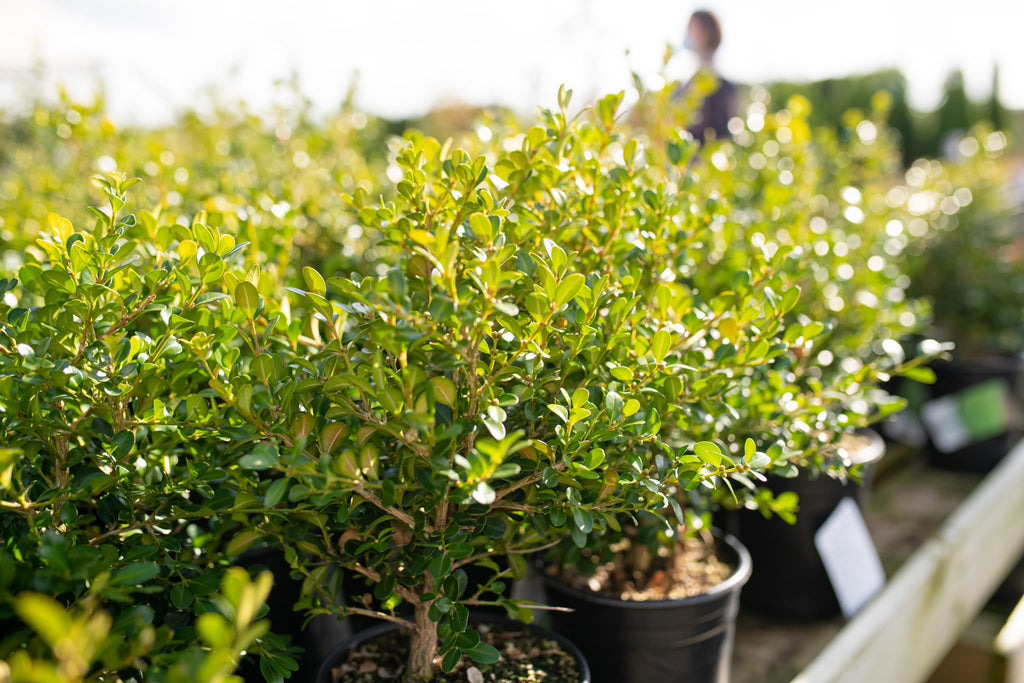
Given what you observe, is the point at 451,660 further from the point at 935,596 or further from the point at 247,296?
the point at 935,596

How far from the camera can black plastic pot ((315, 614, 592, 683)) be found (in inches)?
45.2

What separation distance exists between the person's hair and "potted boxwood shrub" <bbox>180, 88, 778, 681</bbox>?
2.52 meters

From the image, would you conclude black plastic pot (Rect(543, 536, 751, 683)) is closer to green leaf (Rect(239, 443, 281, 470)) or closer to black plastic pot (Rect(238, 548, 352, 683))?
black plastic pot (Rect(238, 548, 352, 683))

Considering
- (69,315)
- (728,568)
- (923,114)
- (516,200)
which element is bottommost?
(728,568)

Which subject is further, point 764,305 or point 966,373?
point 966,373

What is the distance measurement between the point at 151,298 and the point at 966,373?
3077 millimetres

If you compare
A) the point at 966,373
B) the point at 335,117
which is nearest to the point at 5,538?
the point at 335,117

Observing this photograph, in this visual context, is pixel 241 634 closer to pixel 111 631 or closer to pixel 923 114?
pixel 111 631

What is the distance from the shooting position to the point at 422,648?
3.83ft

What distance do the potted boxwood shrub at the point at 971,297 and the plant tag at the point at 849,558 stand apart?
47.7 inches

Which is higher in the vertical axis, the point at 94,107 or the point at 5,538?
the point at 94,107

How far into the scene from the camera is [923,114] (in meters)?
15.2

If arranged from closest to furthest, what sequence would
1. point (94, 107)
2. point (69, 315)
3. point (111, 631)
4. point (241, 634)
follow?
point (241, 634) → point (111, 631) → point (69, 315) → point (94, 107)

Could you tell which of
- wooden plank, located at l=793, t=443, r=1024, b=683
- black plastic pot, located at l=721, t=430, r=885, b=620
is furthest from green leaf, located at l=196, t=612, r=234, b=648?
black plastic pot, located at l=721, t=430, r=885, b=620
